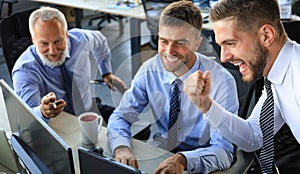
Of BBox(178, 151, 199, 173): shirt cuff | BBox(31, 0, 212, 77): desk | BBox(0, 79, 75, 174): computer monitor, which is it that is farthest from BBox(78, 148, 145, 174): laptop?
BBox(31, 0, 212, 77): desk

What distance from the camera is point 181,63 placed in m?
1.78

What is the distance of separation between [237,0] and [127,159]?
0.75 meters

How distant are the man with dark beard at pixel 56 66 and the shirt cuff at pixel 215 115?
649mm

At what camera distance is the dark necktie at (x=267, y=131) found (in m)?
1.58

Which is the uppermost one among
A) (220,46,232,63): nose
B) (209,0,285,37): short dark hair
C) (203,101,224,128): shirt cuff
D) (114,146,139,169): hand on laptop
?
(209,0,285,37): short dark hair

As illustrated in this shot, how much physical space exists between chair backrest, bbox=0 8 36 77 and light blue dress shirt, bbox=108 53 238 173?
0.96 m

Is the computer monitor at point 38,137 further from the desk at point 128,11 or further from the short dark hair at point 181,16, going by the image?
the desk at point 128,11

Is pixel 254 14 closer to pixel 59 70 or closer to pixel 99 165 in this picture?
pixel 99 165

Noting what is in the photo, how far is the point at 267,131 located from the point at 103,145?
2.32 ft

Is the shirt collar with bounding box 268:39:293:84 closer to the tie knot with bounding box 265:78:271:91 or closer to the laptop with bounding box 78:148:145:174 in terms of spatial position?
the tie knot with bounding box 265:78:271:91

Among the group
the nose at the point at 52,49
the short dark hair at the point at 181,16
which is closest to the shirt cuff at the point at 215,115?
the short dark hair at the point at 181,16

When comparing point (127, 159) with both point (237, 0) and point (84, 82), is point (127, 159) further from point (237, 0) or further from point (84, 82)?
point (84, 82)

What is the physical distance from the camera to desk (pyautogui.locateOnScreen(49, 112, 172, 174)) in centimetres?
152

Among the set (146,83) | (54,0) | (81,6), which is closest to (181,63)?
(146,83)
